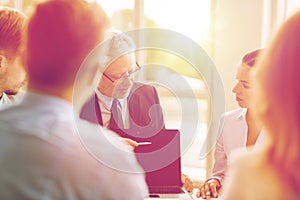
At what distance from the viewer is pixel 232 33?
6.47 ft

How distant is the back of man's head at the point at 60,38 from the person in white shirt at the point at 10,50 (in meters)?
0.23

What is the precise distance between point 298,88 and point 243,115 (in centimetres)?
81

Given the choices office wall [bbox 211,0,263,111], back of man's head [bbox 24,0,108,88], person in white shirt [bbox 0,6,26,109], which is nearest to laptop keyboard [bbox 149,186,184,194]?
person in white shirt [bbox 0,6,26,109]

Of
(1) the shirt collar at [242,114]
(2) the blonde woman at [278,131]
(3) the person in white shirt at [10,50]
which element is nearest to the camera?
(2) the blonde woman at [278,131]

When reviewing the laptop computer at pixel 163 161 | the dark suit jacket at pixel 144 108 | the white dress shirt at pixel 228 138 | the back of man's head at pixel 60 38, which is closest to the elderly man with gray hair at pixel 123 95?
the dark suit jacket at pixel 144 108

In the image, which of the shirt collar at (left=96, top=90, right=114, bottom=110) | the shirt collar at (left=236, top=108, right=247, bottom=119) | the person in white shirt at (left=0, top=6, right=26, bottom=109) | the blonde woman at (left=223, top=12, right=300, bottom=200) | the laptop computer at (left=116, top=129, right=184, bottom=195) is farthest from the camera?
the shirt collar at (left=236, top=108, right=247, bottom=119)

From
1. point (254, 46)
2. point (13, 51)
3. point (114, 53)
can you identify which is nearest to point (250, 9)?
point (254, 46)

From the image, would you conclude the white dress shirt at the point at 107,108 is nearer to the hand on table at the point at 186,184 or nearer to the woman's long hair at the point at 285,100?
the hand on table at the point at 186,184

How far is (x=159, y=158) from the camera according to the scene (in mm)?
1338

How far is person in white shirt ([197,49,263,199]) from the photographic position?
1.36 m

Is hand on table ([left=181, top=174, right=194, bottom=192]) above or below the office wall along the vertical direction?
below

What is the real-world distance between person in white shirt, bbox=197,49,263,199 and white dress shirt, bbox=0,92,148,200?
0.57m

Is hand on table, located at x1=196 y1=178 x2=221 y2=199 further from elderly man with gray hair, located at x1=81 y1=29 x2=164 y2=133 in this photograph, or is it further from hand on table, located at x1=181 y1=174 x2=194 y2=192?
elderly man with gray hair, located at x1=81 y1=29 x2=164 y2=133

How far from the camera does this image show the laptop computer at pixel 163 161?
1.30 meters
